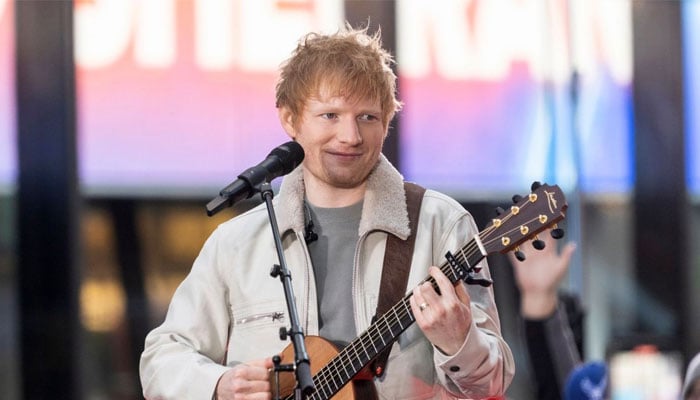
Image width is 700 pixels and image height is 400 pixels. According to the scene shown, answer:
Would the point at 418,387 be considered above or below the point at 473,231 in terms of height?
below

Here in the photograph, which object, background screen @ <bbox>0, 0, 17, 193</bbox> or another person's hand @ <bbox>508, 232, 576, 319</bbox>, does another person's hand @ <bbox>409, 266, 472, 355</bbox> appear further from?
background screen @ <bbox>0, 0, 17, 193</bbox>

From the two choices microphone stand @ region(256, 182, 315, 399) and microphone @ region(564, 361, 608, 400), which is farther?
microphone @ region(564, 361, 608, 400)

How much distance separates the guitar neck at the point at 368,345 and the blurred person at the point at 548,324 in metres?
2.20

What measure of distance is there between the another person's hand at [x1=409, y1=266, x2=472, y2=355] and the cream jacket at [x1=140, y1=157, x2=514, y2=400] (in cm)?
8

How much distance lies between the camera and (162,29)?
787 centimetres

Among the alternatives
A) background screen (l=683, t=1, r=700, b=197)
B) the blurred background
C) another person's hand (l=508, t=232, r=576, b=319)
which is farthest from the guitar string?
background screen (l=683, t=1, r=700, b=197)

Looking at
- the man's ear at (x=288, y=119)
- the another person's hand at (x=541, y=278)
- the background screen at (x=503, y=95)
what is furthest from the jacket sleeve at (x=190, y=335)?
the background screen at (x=503, y=95)

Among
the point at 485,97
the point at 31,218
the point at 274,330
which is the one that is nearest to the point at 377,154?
the point at 274,330

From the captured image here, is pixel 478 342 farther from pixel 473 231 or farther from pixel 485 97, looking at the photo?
pixel 485 97

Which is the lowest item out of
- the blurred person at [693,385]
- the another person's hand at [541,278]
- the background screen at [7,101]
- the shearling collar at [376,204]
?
the blurred person at [693,385]

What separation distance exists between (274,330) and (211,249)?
0.34 meters

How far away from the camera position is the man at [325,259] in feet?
10.5

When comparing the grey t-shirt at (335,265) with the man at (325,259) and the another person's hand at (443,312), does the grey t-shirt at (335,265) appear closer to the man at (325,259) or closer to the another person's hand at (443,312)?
the man at (325,259)

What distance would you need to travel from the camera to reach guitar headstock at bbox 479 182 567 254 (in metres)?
2.96
